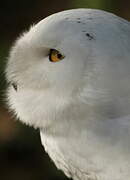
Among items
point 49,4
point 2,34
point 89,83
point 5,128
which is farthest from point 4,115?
point 89,83

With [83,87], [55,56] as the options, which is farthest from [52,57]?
[83,87]

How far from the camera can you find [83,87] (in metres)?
1.64

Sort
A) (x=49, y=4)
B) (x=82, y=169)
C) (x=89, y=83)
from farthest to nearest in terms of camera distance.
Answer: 1. (x=49, y=4)
2. (x=82, y=169)
3. (x=89, y=83)

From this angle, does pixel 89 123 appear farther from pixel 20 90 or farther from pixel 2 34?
pixel 2 34

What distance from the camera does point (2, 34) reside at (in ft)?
15.0

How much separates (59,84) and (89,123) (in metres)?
0.14

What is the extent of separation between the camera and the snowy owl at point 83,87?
161 centimetres

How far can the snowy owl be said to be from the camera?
1609 mm

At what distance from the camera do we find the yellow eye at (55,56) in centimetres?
165

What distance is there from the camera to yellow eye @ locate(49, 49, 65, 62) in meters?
1.65

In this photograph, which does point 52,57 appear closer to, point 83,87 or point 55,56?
point 55,56

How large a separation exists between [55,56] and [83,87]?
11 centimetres

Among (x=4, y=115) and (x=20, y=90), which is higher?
(x=20, y=90)

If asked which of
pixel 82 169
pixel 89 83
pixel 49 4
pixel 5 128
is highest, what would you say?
pixel 89 83
